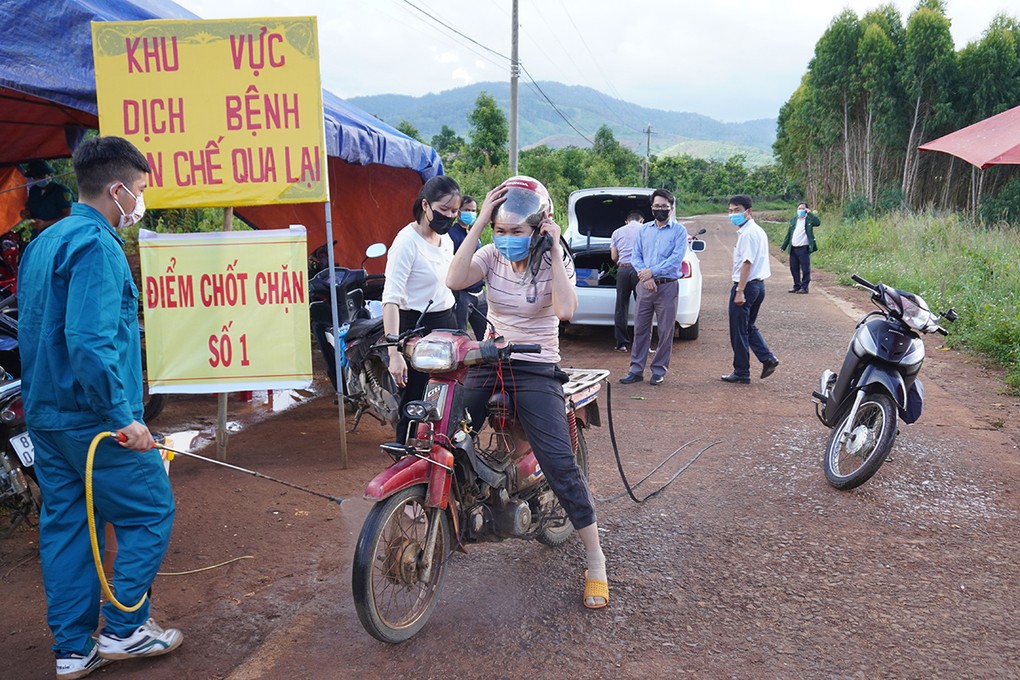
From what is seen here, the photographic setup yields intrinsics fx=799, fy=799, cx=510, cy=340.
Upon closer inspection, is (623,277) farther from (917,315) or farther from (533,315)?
(533,315)

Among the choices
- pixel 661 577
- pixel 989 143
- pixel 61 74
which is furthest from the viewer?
pixel 989 143

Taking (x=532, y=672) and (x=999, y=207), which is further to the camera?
(x=999, y=207)

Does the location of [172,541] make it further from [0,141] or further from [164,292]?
[0,141]

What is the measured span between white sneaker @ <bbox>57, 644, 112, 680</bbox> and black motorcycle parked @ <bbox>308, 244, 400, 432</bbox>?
10.1ft

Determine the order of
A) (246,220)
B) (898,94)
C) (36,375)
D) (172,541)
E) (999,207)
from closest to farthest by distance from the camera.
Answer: (36,375) → (172,541) → (246,220) → (999,207) → (898,94)

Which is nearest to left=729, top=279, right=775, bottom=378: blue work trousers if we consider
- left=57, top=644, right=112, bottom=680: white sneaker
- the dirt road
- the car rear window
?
the dirt road

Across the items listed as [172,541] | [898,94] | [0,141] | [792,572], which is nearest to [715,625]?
[792,572]

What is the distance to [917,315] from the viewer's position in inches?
203

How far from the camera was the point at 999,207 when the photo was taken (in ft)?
88.3

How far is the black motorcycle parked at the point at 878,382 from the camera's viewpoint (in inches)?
200

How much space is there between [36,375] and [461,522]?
1755 mm

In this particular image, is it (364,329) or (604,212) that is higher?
(604,212)

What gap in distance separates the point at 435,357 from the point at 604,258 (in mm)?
7803

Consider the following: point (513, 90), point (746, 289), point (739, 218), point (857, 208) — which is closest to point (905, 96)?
point (857, 208)
